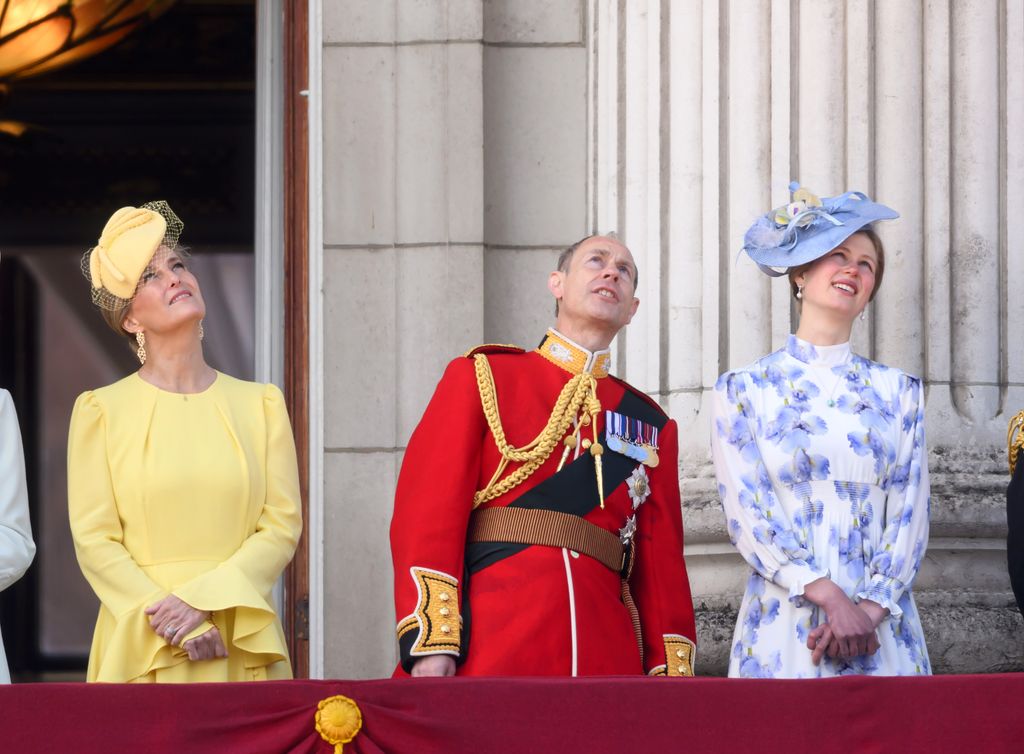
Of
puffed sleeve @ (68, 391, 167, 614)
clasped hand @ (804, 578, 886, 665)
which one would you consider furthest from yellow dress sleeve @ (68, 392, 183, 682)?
clasped hand @ (804, 578, 886, 665)

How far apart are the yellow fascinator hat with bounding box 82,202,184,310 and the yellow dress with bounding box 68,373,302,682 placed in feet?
→ 0.78

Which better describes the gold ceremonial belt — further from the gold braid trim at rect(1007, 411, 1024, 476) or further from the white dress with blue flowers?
the gold braid trim at rect(1007, 411, 1024, 476)

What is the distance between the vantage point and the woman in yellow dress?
5219mm

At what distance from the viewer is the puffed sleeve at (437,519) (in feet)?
16.0

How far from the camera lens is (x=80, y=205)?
1112 centimetres

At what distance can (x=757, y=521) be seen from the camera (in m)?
5.29

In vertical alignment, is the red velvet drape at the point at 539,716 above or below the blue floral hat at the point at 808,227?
below

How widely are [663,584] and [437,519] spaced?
2.12ft

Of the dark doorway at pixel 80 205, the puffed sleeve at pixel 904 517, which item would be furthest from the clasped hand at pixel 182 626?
the dark doorway at pixel 80 205

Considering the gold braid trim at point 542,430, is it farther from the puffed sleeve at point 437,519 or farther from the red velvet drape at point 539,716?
the red velvet drape at point 539,716

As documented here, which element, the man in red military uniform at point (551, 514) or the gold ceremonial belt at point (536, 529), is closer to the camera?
the man in red military uniform at point (551, 514)

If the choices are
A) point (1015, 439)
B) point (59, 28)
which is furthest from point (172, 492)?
point (59, 28)

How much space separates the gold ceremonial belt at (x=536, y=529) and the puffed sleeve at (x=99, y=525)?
81cm

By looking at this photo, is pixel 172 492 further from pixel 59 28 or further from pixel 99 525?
pixel 59 28
